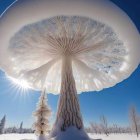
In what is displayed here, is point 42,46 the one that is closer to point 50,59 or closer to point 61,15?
point 50,59

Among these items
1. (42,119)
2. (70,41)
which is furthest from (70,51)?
(42,119)

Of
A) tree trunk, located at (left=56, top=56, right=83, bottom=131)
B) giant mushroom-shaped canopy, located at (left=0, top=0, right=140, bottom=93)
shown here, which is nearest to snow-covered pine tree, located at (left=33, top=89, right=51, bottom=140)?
tree trunk, located at (left=56, top=56, right=83, bottom=131)

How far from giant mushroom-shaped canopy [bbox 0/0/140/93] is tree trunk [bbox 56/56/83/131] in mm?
2039

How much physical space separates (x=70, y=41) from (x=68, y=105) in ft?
16.9

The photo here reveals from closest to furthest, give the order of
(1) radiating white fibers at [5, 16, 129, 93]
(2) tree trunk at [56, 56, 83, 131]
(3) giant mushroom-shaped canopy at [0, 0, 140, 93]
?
(3) giant mushroom-shaped canopy at [0, 0, 140, 93] < (2) tree trunk at [56, 56, 83, 131] < (1) radiating white fibers at [5, 16, 129, 93]

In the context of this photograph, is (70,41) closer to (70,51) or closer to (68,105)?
(70,51)

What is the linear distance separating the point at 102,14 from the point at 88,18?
41.0 inches

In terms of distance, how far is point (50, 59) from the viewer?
59.7ft

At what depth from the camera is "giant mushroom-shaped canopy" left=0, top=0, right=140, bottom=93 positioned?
12398mm

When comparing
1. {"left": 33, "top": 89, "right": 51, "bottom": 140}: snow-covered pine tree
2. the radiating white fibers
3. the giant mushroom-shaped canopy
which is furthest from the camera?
the radiating white fibers

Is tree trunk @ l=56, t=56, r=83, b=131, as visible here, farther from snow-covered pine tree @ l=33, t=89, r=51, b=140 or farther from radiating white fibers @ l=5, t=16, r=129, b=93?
radiating white fibers @ l=5, t=16, r=129, b=93

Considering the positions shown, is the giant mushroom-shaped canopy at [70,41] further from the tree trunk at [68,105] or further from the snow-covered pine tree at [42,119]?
the snow-covered pine tree at [42,119]

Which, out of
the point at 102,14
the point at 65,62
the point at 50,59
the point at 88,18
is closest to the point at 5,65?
the point at 50,59

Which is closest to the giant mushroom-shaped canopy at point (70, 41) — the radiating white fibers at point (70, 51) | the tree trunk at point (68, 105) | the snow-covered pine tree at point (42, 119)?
the radiating white fibers at point (70, 51)
